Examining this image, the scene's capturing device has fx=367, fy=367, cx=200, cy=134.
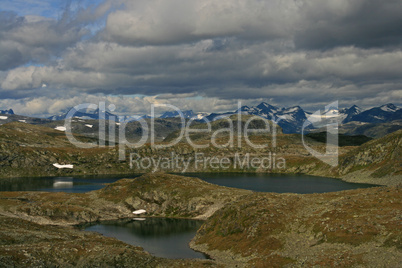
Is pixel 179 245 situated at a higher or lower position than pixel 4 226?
lower

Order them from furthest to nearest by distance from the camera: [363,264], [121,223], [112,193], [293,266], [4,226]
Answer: [112,193]
[121,223]
[4,226]
[293,266]
[363,264]

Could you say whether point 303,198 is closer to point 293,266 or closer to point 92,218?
point 293,266

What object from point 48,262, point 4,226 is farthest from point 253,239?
point 4,226

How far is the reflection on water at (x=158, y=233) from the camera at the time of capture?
90875 mm

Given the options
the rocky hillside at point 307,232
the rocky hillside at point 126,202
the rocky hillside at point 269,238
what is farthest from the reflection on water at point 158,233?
the rocky hillside at point 126,202

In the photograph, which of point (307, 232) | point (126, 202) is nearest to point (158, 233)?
point (126, 202)

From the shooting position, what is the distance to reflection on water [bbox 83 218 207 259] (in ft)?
298

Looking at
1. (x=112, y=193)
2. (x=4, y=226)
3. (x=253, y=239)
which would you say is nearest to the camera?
(x=253, y=239)

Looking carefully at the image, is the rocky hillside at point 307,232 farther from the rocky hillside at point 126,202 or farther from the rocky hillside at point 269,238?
the rocky hillside at point 126,202

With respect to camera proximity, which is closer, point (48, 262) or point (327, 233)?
point (48, 262)

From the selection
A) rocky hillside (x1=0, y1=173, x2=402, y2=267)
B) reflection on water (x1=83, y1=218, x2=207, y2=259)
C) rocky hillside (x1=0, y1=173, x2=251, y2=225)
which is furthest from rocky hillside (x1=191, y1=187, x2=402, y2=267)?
rocky hillside (x1=0, y1=173, x2=251, y2=225)

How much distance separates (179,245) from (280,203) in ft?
94.1

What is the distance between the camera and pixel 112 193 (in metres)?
153

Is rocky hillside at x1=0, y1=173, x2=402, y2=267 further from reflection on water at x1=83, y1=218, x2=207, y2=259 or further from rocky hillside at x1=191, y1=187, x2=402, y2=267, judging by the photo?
reflection on water at x1=83, y1=218, x2=207, y2=259
